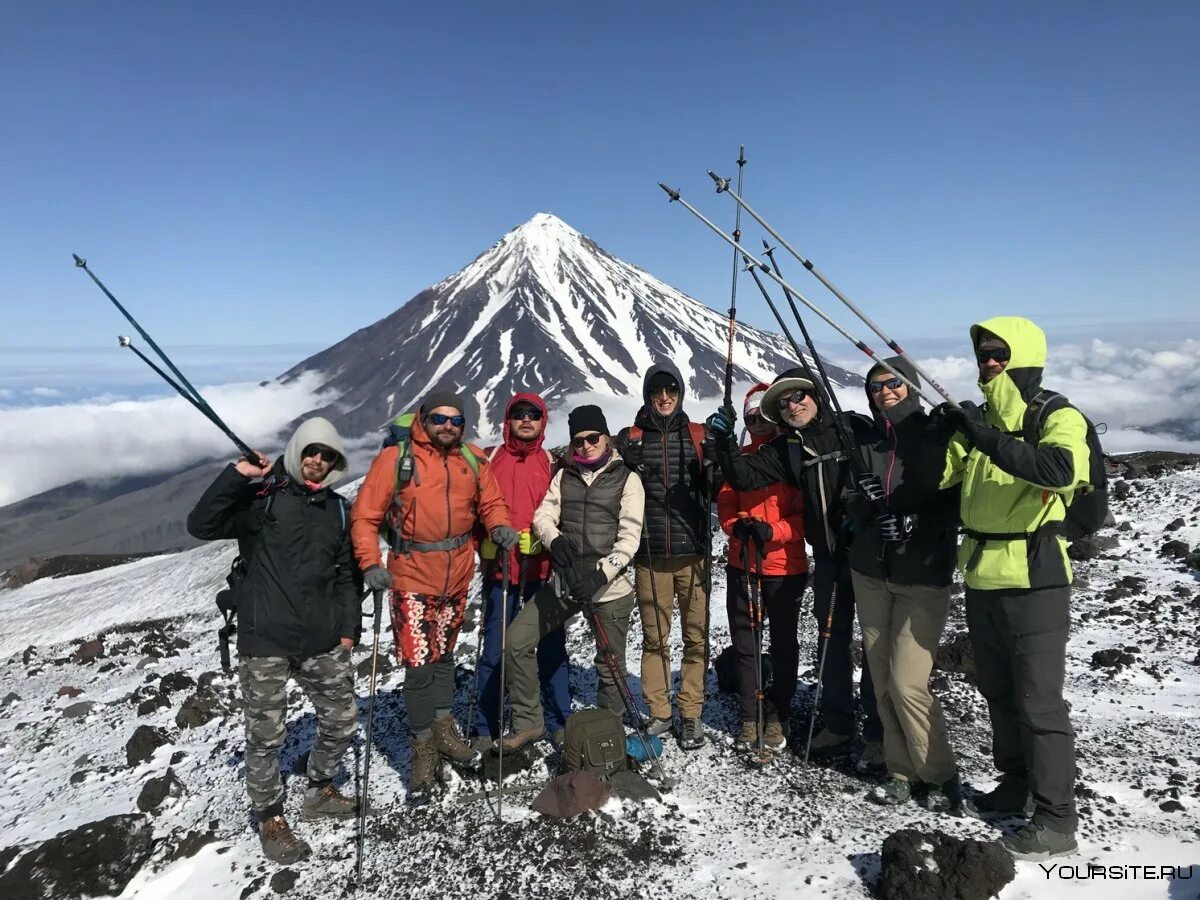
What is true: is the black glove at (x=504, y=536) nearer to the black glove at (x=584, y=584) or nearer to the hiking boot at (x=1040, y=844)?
the black glove at (x=584, y=584)

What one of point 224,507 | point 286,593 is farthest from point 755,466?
point 224,507

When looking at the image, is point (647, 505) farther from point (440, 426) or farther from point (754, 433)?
point (440, 426)

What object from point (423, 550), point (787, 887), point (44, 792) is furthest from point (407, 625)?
point (44, 792)

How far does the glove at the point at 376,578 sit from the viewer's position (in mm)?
4520

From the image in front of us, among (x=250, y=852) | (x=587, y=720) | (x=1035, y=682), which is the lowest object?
(x=250, y=852)

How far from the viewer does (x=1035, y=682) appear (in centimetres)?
376

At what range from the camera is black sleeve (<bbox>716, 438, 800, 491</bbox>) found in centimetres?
487

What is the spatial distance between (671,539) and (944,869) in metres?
2.65

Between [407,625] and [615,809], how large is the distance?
6.47 feet

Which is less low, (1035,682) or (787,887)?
(1035,682)

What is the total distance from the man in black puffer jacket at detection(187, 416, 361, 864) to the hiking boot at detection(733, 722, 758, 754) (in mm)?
3038

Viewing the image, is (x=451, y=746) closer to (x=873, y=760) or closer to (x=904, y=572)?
(x=873, y=760)

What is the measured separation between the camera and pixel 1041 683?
3750mm

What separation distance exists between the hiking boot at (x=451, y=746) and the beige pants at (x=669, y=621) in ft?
4.82
